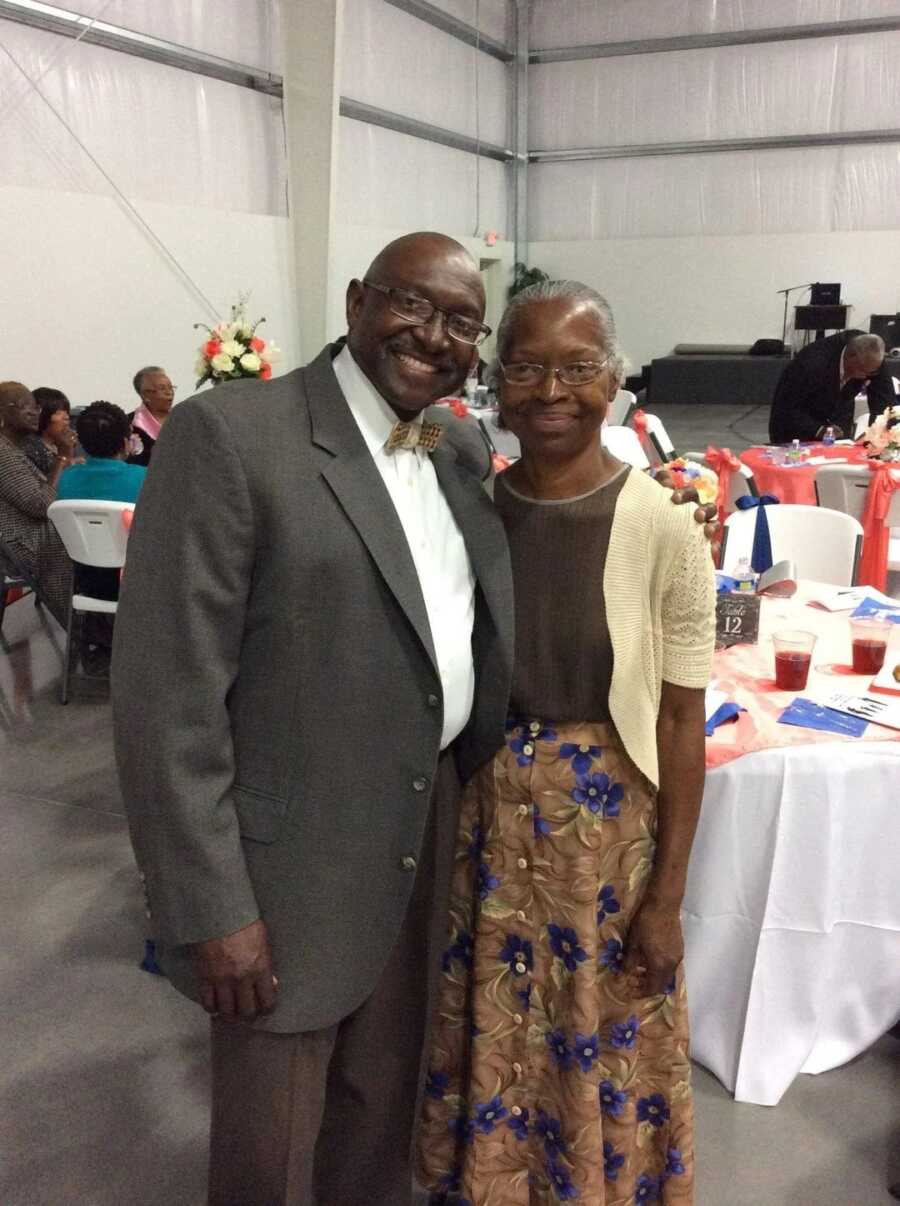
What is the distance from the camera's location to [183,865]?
3.83ft

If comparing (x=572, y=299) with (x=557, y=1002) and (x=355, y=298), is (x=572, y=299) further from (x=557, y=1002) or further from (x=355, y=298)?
(x=557, y=1002)

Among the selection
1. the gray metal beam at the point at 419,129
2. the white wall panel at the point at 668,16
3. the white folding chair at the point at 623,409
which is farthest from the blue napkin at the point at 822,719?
the white wall panel at the point at 668,16

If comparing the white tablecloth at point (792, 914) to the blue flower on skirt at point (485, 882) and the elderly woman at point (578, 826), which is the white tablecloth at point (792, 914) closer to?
the elderly woman at point (578, 826)

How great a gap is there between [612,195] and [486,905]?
47.7ft

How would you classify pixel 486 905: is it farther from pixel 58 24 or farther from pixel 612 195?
pixel 612 195

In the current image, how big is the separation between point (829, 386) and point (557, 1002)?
5107 mm

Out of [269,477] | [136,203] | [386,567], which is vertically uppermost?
[136,203]

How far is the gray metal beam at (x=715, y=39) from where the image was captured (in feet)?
40.2

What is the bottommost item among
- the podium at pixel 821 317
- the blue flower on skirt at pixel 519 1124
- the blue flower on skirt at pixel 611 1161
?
the blue flower on skirt at pixel 611 1161

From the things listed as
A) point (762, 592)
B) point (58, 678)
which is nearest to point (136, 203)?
point (58, 678)

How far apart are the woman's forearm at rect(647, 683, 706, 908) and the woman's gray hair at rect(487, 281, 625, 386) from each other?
0.48 meters

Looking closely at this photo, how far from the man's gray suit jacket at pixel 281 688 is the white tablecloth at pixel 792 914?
0.92 m

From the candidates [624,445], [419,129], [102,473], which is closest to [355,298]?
[102,473]

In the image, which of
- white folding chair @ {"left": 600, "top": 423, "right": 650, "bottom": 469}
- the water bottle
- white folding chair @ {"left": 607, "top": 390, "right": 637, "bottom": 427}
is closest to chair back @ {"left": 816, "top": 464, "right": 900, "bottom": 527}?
white folding chair @ {"left": 600, "top": 423, "right": 650, "bottom": 469}
